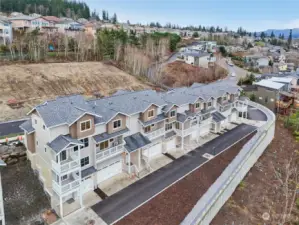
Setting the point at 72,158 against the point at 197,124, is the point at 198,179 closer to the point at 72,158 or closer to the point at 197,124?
the point at 197,124

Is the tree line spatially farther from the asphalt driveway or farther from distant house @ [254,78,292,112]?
the asphalt driveway

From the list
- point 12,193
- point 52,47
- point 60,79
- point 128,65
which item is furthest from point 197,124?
point 52,47

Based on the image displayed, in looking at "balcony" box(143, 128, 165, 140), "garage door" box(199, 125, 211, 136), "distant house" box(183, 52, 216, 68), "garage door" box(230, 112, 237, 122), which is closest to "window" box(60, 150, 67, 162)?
"balcony" box(143, 128, 165, 140)

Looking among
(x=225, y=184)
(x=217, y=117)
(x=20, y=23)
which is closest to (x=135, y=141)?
(x=225, y=184)

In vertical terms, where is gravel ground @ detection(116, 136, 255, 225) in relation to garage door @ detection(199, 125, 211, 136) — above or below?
below

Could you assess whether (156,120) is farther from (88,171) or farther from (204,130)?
(204,130)

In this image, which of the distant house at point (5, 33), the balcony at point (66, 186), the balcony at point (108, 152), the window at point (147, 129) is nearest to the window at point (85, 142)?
the balcony at point (108, 152)

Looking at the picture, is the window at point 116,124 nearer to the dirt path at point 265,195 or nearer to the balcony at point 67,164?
the balcony at point 67,164
